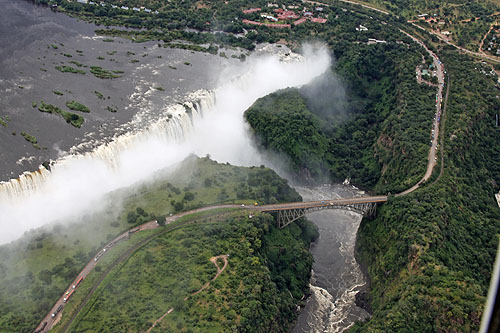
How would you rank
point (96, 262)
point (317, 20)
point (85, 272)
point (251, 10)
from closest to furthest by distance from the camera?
point (85, 272) < point (96, 262) < point (317, 20) < point (251, 10)

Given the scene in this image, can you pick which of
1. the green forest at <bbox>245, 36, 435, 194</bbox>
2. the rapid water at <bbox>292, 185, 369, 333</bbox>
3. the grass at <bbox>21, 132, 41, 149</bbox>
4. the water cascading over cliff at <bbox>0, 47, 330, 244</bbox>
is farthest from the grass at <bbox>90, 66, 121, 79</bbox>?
the rapid water at <bbox>292, 185, 369, 333</bbox>

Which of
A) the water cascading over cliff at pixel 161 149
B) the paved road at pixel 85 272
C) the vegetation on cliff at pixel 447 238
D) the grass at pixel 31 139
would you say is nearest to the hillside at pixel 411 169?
the vegetation on cliff at pixel 447 238

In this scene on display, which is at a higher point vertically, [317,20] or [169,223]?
[317,20]

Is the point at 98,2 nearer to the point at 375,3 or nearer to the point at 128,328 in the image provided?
the point at 375,3

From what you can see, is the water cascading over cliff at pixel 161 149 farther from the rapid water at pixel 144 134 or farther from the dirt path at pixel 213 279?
the dirt path at pixel 213 279

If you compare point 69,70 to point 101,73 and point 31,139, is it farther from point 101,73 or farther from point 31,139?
point 31,139

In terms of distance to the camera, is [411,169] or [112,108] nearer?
[411,169]

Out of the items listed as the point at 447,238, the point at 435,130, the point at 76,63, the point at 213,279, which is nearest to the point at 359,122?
the point at 435,130
